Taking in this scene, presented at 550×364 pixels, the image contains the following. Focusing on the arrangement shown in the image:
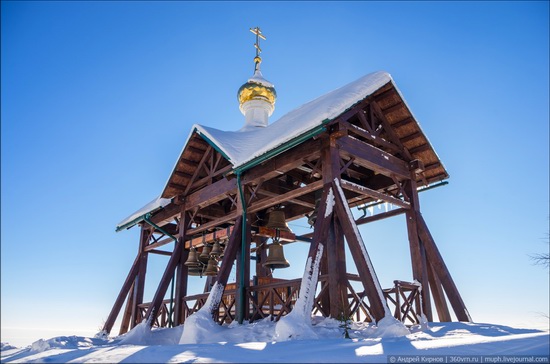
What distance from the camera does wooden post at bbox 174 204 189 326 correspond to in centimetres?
1193

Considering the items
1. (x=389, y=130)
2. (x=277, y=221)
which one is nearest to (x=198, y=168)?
(x=277, y=221)

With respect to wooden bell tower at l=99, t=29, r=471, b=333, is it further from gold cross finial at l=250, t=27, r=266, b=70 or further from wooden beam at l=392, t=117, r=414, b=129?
gold cross finial at l=250, t=27, r=266, b=70

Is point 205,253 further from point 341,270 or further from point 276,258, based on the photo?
point 341,270

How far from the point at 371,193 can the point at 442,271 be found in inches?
97.2

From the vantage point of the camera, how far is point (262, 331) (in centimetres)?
854

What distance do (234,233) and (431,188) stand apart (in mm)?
5480

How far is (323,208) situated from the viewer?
8.70 metres

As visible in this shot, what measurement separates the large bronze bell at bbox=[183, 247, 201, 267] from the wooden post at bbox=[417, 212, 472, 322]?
5.99 meters

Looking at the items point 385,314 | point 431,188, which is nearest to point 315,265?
point 385,314

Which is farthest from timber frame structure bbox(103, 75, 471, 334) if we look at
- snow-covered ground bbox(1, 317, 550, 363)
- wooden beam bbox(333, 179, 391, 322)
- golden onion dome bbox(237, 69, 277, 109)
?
golden onion dome bbox(237, 69, 277, 109)

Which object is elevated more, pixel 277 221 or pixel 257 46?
pixel 257 46

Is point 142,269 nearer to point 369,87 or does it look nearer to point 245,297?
point 245,297

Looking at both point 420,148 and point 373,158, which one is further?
point 420,148

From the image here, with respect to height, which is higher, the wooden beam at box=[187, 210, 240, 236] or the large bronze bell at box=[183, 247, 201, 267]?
the wooden beam at box=[187, 210, 240, 236]
